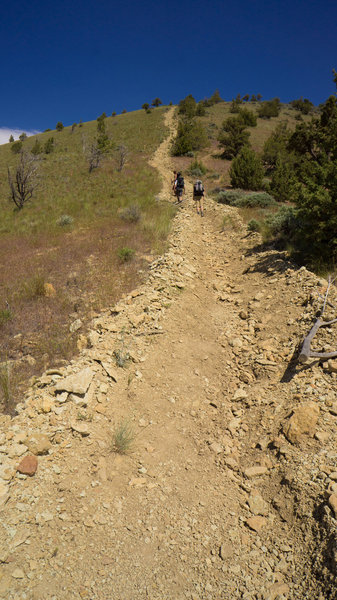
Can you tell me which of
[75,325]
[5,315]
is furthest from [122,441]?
[5,315]

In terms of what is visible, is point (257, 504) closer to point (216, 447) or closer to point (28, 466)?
point (216, 447)

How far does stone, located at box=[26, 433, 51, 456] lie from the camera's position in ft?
10.8

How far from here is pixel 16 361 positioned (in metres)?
→ 4.55

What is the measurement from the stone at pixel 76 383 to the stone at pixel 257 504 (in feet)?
7.98

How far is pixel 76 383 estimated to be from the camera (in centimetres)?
405

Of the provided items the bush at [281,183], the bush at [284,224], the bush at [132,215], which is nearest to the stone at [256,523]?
the bush at [284,224]

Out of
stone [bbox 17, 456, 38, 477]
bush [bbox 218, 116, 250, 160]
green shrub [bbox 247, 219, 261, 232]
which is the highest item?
bush [bbox 218, 116, 250, 160]

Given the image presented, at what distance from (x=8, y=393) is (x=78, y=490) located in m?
1.63

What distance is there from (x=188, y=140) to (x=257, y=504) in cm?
3502

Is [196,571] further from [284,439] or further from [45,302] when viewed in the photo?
[45,302]

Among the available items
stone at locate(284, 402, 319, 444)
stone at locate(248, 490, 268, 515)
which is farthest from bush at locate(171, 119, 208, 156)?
stone at locate(248, 490, 268, 515)

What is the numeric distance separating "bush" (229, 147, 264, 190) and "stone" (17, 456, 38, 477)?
1905cm

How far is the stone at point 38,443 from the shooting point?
10.8 ft

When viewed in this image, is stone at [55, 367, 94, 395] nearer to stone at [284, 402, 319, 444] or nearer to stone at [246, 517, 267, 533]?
stone at [246, 517, 267, 533]
